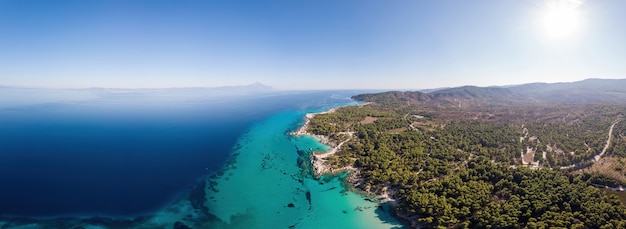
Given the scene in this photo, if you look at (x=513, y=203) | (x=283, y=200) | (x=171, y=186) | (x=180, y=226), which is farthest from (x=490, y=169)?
(x=171, y=186)

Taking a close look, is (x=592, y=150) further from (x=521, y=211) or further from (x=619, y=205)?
(x=521, y=211)

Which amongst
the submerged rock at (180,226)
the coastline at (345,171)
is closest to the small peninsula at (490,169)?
the coastline at (345,171)

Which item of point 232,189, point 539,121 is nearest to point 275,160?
point 232,189

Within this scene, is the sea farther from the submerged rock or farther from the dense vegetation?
the dense vegetation

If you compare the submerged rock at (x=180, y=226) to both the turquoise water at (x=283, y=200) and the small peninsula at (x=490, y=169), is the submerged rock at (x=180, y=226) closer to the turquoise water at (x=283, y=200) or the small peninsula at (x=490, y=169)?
the turquoise water at (x=283, y=200)

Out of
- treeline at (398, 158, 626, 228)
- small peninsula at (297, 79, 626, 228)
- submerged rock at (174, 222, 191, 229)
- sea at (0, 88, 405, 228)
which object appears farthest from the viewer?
sea at (0, 88, 405, 228)

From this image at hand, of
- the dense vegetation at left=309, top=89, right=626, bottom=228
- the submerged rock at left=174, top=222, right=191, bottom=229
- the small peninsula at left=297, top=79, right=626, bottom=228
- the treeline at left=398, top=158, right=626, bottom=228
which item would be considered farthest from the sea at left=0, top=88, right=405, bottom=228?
the dense vegetation at left=309, top=89, right=626, bottom=228

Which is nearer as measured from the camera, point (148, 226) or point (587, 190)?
point (148, 226)
